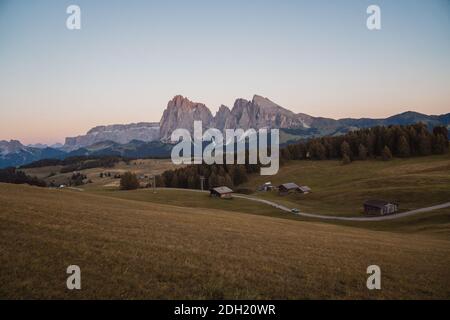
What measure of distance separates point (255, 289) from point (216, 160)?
162 m

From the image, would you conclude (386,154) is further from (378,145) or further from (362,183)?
(362,183)

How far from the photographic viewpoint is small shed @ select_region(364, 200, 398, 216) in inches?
2904

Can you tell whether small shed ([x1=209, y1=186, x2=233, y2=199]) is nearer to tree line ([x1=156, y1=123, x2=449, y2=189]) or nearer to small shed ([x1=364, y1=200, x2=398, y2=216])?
tree line ([x1=156, y1=123, x2=449, y2=189])

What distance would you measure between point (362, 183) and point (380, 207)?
103 feet

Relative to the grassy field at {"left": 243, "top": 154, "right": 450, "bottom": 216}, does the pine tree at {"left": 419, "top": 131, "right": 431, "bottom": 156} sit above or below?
above

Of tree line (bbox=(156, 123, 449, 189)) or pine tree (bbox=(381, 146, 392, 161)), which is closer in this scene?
tree line (bbox=(156, 123, 449, 189))

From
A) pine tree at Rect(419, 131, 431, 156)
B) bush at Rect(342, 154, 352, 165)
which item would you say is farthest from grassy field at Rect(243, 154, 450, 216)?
pine tree at Rect(419, 131, 431, 156)

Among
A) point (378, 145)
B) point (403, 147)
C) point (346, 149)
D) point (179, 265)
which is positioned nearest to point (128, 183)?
point (346, 149)

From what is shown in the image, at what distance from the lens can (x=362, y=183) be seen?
104 meters

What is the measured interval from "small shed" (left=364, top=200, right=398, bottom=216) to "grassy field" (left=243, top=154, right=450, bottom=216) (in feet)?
6.72

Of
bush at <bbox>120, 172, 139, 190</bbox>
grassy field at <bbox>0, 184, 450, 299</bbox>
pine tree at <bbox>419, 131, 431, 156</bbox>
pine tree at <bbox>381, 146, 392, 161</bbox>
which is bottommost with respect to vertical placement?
bush at <bbox>120, 172, 139, 190</bbox>

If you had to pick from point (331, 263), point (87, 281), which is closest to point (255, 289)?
point (87, 281)
